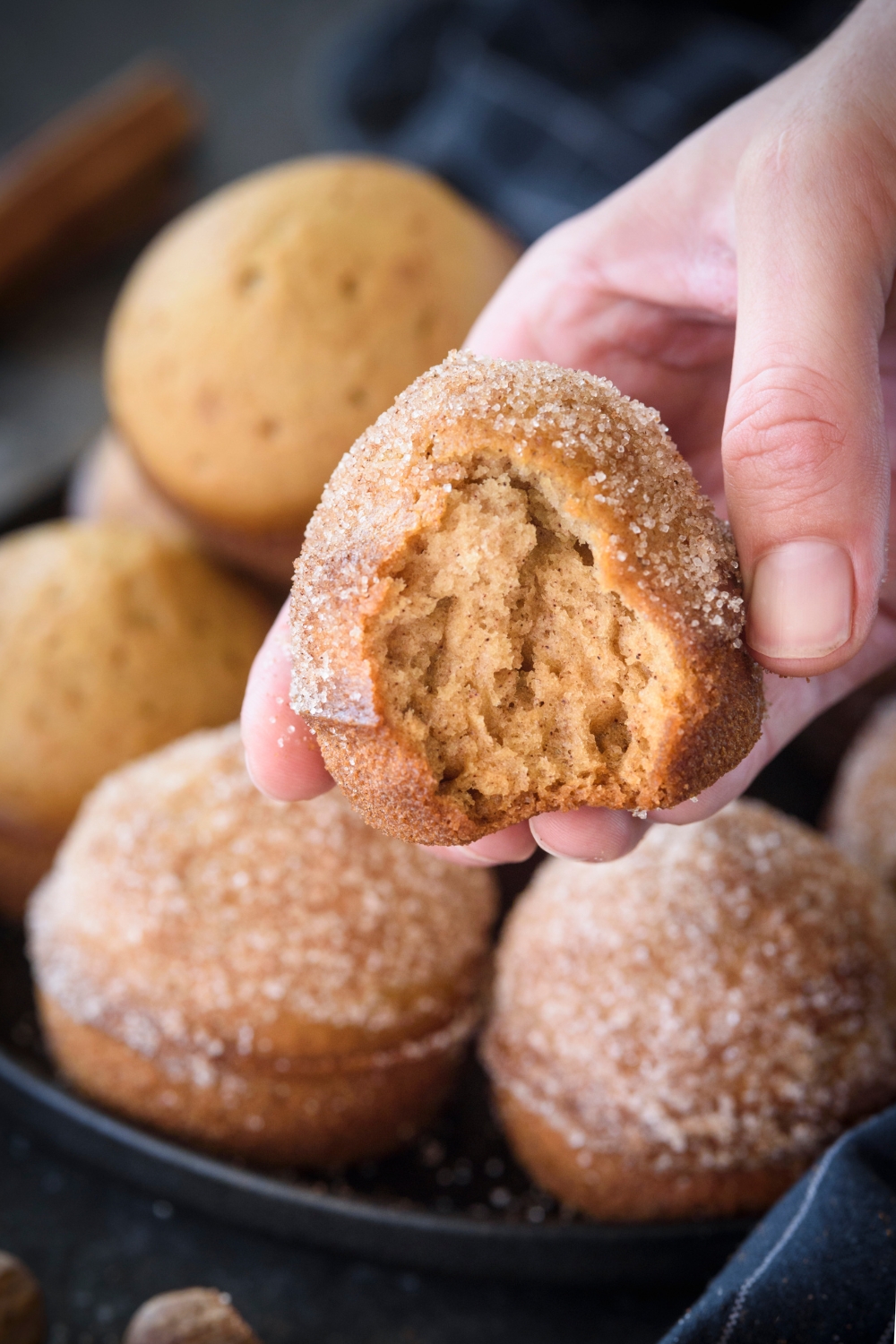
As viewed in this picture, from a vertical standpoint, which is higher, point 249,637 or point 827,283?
point 827,283

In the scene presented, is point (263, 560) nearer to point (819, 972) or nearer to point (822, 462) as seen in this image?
point (819, 972)

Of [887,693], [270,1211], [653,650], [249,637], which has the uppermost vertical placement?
[653,650]

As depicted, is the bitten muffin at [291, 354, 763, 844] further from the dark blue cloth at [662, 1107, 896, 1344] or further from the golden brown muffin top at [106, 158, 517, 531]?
the golden brown muffin top at [106, 158, 517, 531]

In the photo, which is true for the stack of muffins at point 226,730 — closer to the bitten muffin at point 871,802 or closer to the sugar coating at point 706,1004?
the sugar coating at point 706,1004

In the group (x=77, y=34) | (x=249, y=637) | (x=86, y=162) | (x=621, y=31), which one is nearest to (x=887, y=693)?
(x=249, y=637)

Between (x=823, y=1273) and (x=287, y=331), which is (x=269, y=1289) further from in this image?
(x=287, y=331)

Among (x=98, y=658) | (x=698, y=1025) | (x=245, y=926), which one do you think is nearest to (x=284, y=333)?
(x=98, y=658)
